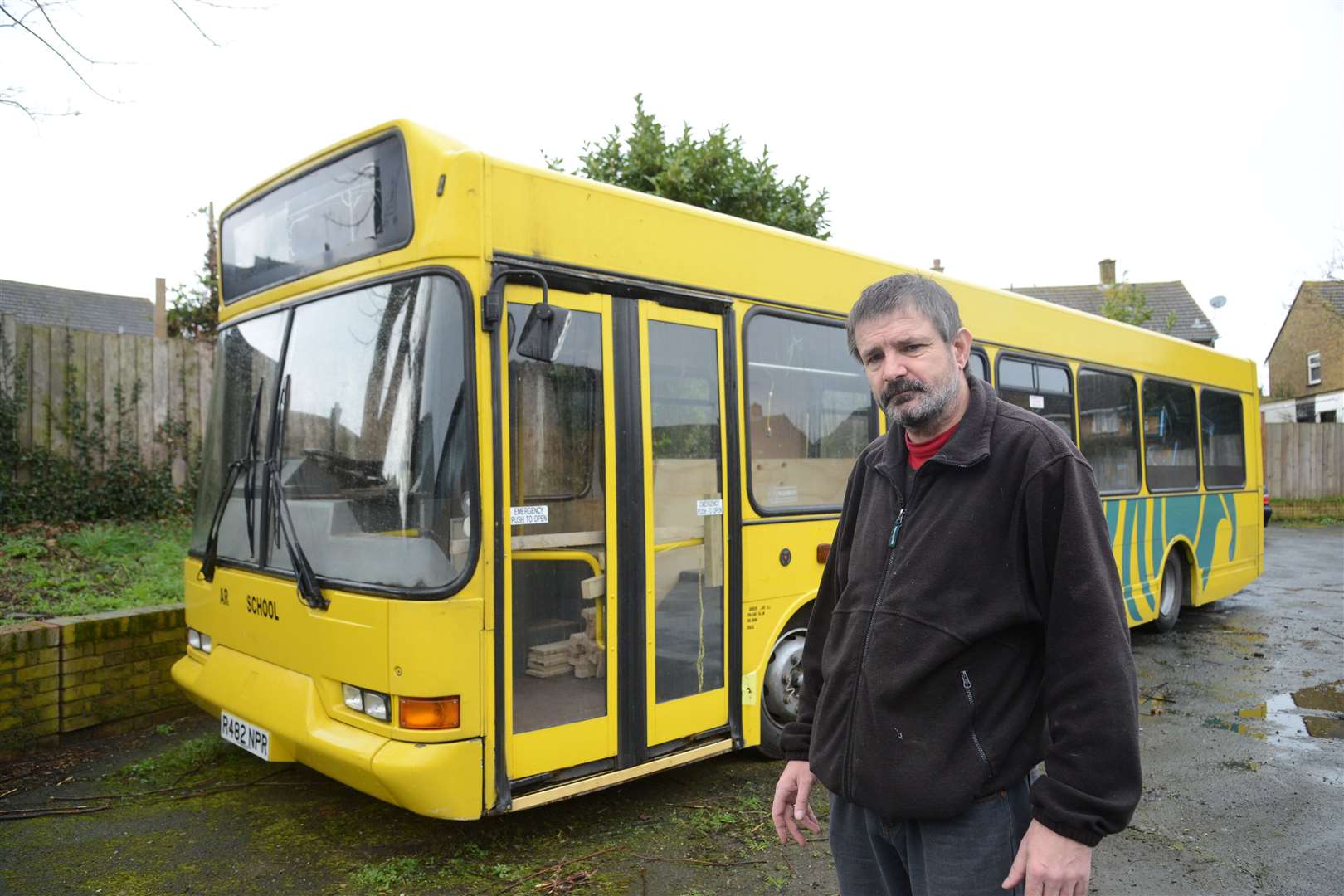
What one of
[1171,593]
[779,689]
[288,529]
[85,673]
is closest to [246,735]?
[288,529]

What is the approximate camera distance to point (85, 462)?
9.61 m

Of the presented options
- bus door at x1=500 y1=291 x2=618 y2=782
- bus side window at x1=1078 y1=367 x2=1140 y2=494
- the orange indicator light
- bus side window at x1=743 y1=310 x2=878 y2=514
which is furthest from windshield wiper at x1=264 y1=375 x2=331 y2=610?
bus side window at x1=1078 y1=367 x2=1140 y2=494

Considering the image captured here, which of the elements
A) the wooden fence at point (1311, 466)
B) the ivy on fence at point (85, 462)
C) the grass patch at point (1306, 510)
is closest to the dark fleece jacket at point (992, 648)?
the ivy on fence at point (85, 462)

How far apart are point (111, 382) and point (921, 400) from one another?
1023cm

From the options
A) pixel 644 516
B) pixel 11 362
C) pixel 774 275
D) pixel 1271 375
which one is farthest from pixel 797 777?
pixel 1271 375

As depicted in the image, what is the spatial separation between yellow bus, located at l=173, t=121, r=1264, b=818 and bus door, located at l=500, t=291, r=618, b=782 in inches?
0.5

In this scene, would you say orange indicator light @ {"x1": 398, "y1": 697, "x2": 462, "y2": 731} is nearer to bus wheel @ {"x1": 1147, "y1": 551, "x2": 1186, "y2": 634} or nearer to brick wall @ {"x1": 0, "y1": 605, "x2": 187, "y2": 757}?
brick wall @ {"x1": 0, "y1": 605, "x2": 187, "y2": 757}

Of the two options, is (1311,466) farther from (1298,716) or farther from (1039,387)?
(1039,387)

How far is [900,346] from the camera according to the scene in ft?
6.81

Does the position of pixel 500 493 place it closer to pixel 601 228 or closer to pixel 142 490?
pixel 601 228

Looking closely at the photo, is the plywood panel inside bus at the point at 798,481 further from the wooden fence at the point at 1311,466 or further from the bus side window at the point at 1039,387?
the wooden fence at the point at 1311,466

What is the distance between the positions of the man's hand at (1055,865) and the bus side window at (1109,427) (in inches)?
258

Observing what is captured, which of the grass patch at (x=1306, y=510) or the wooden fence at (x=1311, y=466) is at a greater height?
the wooden fence at (x=1311, y=466)

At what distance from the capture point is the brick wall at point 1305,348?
34688 millimetres
